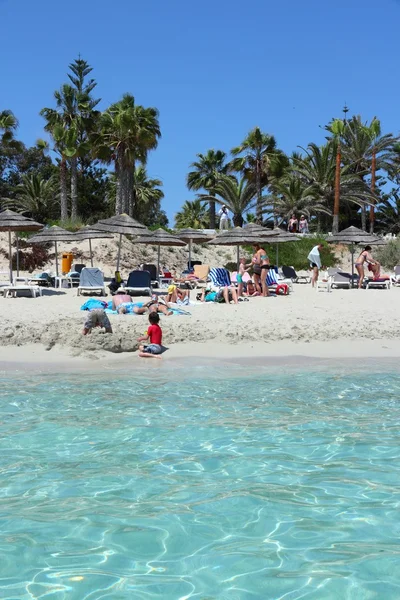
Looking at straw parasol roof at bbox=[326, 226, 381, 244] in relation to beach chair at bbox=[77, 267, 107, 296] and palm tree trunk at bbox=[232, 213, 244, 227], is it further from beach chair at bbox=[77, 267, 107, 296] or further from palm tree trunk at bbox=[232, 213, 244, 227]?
palm tree trunk at bbox=[232, 213, 244, 227]

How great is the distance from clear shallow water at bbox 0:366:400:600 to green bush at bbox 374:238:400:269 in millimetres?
22078

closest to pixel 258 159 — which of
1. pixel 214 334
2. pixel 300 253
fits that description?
pixel 300 253

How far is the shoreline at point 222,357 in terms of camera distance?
9.44 meters

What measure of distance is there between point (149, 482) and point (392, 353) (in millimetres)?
6661

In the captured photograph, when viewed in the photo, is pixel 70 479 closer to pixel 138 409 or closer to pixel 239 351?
pixel 138 409

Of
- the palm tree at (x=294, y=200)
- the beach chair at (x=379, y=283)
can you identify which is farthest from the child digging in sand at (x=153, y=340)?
the palm tree at (x=294, y=200)

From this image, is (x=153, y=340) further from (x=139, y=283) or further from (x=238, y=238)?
(x=238, y=238)

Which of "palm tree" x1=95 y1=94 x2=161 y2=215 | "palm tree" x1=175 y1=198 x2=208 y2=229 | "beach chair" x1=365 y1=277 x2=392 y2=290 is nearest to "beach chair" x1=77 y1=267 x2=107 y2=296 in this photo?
"beach chair" x1=365 y1=277 x2=392 y2=290

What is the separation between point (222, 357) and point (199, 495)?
18.3ft

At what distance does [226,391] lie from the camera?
7836 millimetres

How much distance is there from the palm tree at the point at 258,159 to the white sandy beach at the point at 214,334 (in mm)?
26016

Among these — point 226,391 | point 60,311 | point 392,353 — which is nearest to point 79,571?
point 226,391

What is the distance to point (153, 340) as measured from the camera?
10.2 meters

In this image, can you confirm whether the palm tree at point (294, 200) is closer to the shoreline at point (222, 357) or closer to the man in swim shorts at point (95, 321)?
the shoreline at point (222, 357)
